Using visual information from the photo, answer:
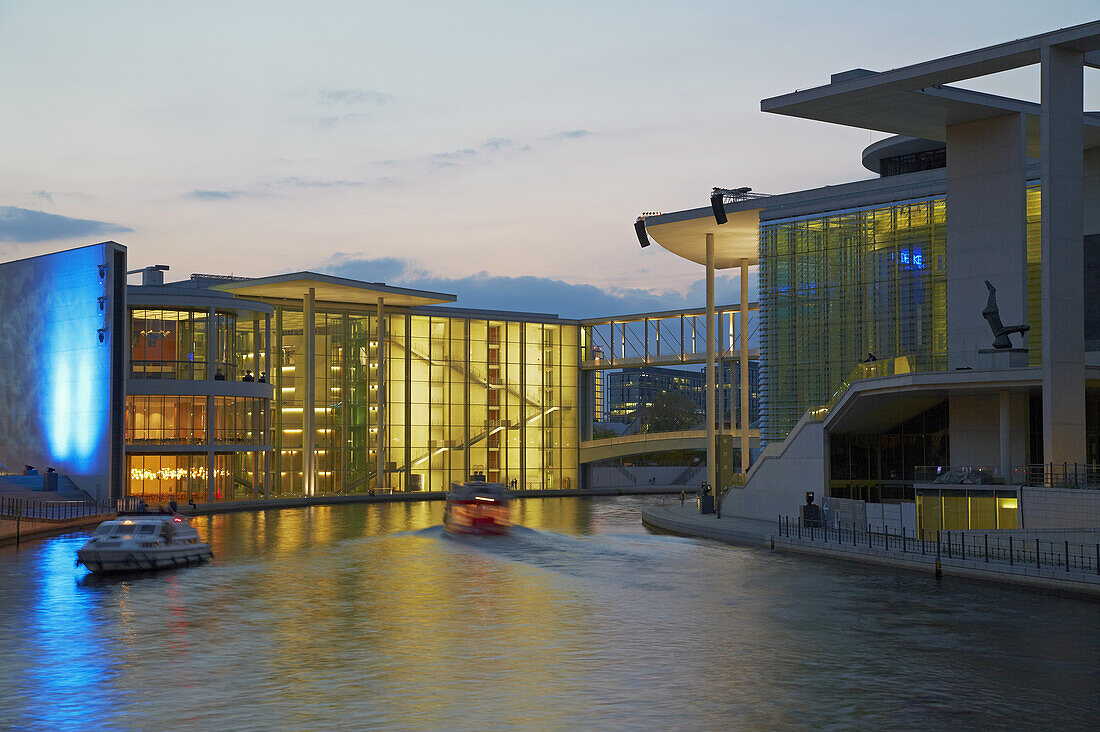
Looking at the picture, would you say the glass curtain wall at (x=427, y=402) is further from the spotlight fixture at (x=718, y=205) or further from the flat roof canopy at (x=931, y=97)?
the flat roof canopy at (x=931, y=97)

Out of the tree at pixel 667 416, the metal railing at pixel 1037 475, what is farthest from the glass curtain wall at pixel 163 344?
the tree at pixel 667 416

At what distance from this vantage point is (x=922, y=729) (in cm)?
1725

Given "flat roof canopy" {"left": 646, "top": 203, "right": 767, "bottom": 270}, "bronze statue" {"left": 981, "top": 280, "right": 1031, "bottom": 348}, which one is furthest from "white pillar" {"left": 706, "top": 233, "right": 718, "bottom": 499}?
"bronze statue" {"left": 981, "top": 280, "right": 1031, "bottom": 348}

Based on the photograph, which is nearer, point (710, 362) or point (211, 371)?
point (710, 362)

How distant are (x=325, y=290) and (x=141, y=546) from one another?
157 feet

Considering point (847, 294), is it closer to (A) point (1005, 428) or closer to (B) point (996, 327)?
(B) point (996, 327)

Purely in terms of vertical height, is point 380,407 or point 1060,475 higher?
point 380,407

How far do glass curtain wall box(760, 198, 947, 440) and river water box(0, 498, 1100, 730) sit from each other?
2109 centimetres

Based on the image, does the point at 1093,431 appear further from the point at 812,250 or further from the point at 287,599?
the point at 287,599

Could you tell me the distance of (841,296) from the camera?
196ft

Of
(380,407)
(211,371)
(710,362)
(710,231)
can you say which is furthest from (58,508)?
(710,231)

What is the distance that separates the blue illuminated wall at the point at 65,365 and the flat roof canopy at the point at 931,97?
38.5 metres

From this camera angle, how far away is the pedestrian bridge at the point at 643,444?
9938 cm

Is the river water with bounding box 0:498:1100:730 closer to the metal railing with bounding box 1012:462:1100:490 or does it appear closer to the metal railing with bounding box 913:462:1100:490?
the metal railing with bounding box 913:462:1100:490
